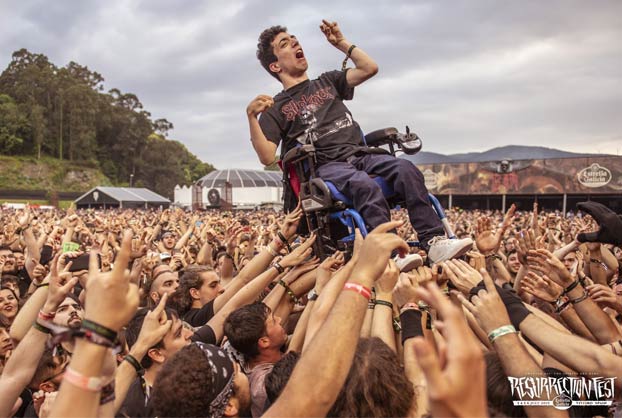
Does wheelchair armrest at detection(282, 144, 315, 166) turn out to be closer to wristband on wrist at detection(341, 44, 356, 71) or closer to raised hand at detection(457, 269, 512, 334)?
wristband on wrist at detection(341, 44, 356, 71)

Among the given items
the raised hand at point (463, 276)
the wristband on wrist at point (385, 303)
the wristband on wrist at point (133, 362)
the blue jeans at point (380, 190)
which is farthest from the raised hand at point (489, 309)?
the wristband on wrist at point (133, 362)

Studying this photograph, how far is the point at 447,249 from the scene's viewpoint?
3535 mm

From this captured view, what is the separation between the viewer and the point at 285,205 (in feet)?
17.3

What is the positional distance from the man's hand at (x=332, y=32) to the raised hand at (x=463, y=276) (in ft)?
9.35

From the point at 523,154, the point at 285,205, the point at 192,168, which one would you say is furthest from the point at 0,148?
the point at 523,154

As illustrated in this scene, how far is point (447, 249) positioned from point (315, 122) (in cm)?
193

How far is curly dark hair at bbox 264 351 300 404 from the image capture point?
263 centimetres

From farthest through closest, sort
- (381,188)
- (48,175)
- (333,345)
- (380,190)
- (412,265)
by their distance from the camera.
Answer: (48,175)
(381,188)
(380,190)
(412,265)
(333,345)

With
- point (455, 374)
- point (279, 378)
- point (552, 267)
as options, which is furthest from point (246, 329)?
point (455, 374)

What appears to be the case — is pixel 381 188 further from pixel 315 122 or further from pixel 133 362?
pixel 133 362

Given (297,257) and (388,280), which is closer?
(388,280)

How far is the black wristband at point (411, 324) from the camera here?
2949 mm

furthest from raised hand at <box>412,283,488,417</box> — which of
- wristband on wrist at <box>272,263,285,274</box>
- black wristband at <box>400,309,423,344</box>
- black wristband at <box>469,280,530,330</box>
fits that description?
wristband on wrist at <box>272,263,285,274</box>

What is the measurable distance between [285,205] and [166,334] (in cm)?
241
